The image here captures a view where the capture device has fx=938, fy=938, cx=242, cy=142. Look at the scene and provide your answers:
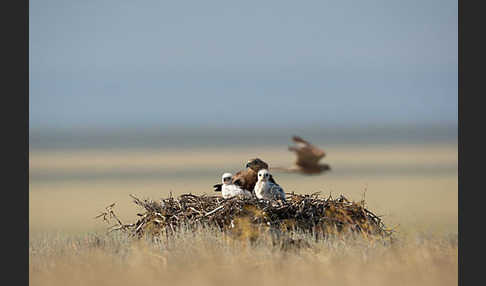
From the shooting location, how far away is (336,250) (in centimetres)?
995

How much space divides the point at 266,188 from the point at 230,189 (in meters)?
0.60

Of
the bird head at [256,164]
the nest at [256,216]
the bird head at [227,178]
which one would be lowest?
the nest at [256,216]

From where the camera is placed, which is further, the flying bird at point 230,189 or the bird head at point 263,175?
the flying bird at point 230,189

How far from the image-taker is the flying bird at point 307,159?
1102cm

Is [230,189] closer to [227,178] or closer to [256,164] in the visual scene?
[227,178]

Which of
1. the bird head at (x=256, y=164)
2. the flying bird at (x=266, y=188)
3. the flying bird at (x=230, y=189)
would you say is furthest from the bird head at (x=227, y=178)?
the flying bird at (x=266, y=188)

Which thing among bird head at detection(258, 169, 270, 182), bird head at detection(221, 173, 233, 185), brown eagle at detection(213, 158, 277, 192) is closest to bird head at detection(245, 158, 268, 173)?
brown eagle at detection(213, 158, 277, 192)

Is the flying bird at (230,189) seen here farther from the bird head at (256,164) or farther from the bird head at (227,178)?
the bird head at (256,164)

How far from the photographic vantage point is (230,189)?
11055 mm

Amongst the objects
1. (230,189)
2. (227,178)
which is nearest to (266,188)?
(230,189)

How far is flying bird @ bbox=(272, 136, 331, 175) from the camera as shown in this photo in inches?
434

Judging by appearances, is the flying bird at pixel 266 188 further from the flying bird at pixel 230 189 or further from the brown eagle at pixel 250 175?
the brown eagle at pixel 250 175

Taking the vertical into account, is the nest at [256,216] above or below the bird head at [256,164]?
below

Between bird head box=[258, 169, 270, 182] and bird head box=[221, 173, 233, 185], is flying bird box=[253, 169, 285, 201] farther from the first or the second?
bird head box=[221, 173, 233, 185]
